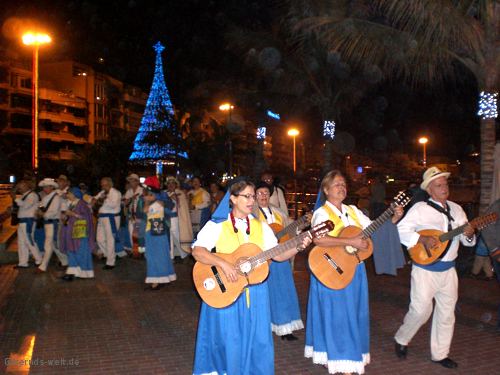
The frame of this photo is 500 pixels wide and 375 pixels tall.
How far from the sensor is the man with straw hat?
5.60 m

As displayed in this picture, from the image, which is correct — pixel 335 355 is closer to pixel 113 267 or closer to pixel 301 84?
pixel 113 267

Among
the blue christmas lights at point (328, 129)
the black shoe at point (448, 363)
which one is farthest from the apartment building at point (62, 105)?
the black shoe at point (448, 363)

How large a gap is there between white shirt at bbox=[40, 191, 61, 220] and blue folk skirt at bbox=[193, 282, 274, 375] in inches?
339

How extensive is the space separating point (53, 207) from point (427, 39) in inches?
346

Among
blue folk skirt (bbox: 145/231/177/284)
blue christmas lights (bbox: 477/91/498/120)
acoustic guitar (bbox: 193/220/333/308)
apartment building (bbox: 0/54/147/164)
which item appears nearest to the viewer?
acoustic guitar (bbox: 193/220/333/308)

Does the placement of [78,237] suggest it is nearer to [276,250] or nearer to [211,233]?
[211,233]

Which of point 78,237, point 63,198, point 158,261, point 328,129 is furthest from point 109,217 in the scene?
point 328,129

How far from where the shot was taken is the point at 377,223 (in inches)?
204

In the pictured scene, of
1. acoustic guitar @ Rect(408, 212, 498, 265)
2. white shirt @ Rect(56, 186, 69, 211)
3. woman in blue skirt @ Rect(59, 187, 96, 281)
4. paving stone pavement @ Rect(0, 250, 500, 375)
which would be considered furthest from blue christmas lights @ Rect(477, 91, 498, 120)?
white shirt @ Rect(56, 186, 69, 211)

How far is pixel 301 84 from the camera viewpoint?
1956cm

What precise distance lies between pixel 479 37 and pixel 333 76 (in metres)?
8.66

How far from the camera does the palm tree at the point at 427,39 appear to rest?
10.4 metres

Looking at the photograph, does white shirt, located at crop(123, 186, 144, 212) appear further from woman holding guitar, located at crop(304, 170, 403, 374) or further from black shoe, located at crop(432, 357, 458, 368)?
black shoe, located at crop(432, 357, 458, 368)

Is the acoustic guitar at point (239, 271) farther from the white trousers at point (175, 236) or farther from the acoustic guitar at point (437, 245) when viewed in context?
the white trousers at point (175, 236)
